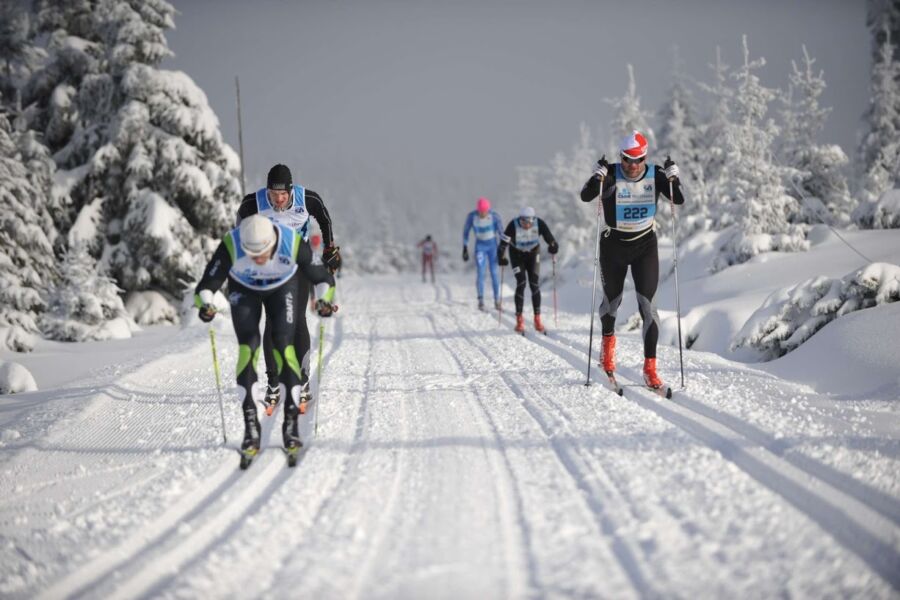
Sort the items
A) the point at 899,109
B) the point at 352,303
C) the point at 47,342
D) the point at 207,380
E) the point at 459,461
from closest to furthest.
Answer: the point at 459,461, the point at 207,380, the point at 47,342, the point at 352,303, the point at 899,109

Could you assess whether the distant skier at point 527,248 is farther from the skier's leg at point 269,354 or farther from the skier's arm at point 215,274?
the skier's arm at point 215,274

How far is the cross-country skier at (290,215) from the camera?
575 centimetres

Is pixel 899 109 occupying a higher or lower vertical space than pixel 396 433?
higher

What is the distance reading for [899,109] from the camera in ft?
95.0

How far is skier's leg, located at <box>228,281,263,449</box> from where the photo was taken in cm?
475

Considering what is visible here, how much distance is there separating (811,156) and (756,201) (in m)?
5.49

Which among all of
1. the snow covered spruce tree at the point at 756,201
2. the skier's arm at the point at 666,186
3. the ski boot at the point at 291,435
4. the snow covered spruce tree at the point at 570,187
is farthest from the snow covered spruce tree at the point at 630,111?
the ski boot at the point at 291,435

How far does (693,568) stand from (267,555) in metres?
2.23

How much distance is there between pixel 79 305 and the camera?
1298 cm

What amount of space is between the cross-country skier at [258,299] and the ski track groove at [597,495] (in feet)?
7.20

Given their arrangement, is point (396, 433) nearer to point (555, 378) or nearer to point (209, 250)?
point (555, 378)

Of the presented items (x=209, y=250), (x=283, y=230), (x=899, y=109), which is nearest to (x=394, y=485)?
(x=283, y=230)

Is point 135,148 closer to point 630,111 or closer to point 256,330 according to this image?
point 256,330

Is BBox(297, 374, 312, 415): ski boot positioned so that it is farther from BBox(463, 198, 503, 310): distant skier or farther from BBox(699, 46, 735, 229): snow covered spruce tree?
BBox(699, 46, 735, 229): snow covered spruce tree
